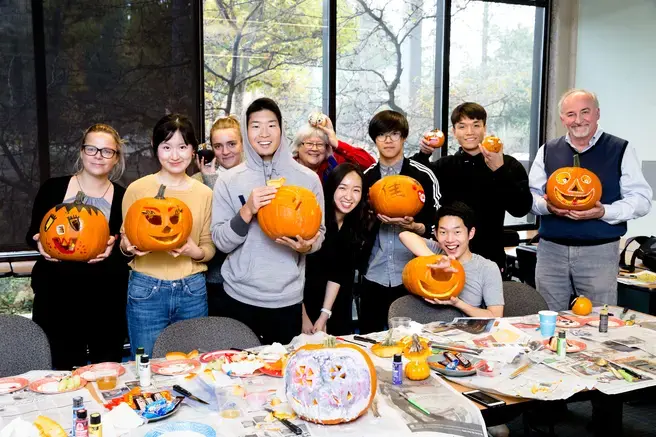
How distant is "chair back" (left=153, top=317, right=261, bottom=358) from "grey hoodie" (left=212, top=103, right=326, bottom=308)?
0.24 meters

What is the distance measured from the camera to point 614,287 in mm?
3936

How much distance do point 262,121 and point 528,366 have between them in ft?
5.29

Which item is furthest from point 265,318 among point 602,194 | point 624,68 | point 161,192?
point 624,68

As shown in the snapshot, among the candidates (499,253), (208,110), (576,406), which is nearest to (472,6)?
(208,110)

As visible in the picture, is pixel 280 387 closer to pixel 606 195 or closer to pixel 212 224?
pixel 212 224

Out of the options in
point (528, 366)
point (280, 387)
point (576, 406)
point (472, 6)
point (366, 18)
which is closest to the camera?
point (280, 387)

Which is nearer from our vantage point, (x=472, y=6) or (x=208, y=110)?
(x=208, y=110)

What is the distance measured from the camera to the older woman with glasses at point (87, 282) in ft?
10.6

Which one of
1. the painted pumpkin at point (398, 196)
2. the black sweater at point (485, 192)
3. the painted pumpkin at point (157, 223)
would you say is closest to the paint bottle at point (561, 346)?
the painted pumpkin at point (398, 196)

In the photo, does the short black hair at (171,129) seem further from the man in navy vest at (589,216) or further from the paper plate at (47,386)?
the man in navy vest at (589,216)

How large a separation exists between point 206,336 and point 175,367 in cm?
42

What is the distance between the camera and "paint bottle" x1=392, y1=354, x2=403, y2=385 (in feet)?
7.64

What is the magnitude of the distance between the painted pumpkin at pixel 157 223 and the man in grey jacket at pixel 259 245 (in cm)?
16

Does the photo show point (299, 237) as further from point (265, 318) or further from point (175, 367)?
point (175, 367)
